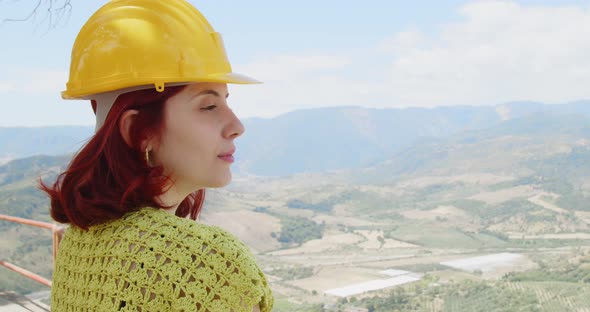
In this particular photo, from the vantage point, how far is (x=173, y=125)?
68 centimetres

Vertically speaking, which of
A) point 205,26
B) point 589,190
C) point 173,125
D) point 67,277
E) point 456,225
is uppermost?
point 205,26

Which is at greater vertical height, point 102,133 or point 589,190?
point 102,133

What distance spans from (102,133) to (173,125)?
0.10 metres

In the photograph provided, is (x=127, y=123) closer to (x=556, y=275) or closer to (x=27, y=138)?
(x=556, y=275)

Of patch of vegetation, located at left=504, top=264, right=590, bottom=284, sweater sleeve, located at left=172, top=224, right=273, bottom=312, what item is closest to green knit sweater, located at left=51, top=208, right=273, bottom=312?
sweater sleeve, located at left=172, top=224, right=273, bottom=312

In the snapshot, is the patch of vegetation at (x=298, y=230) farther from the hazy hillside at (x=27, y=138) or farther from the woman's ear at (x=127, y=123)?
the hazy hillside at (x=27, y=138)

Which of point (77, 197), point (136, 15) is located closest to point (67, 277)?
point (77, 197)

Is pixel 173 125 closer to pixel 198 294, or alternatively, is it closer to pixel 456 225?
pixel 198 294

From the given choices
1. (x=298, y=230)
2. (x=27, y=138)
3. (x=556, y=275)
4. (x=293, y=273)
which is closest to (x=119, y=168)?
(x=556, y=275)

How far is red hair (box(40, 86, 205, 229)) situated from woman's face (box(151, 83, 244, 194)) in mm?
15

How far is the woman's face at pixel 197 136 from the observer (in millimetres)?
683

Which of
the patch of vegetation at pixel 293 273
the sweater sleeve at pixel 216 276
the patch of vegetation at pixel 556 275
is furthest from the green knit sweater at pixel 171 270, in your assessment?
the patch of vegetation at pixel 293 273

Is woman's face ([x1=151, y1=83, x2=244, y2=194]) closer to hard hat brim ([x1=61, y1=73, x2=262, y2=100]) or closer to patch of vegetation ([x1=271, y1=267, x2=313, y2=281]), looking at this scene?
hard hat brim ([x1=61, y1=73, x2=262, y2=100])

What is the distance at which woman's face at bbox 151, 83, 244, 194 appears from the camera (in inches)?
26.9
